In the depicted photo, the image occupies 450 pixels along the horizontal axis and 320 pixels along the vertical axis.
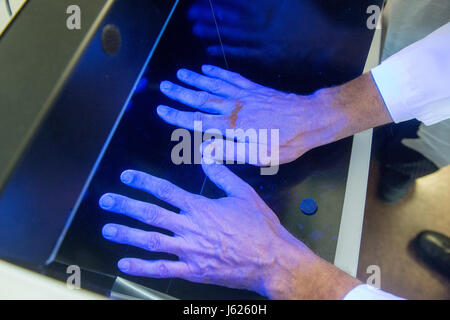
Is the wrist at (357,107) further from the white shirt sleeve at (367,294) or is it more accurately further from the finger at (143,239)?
the finger at (143,239)

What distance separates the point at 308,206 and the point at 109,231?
38cm

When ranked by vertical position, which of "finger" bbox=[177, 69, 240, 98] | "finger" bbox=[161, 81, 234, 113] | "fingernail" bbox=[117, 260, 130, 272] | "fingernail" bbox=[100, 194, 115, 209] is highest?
"finger" bbox=[177, 69, 240, 98]

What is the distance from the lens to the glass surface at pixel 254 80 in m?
0.48

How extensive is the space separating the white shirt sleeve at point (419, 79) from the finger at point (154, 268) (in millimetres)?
575

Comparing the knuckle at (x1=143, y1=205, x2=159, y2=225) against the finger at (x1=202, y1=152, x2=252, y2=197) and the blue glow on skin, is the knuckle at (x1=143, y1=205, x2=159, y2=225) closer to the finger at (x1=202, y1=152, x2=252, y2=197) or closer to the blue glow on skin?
the blue glow on skin

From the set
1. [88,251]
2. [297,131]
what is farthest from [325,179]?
[88,251]

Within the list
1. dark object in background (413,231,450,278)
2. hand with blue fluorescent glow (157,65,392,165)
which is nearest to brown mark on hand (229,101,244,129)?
hand with blue fluorescent glow (157,65,392,165)

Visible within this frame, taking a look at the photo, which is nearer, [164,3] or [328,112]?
[164,3]

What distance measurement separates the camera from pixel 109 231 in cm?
48

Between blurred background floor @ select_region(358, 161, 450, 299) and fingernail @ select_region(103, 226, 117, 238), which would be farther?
blurred background floor @ select_region(358, 161, 450, 299)

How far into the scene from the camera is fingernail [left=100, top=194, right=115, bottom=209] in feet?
1.50

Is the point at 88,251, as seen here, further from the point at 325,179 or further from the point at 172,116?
the point at 325,179

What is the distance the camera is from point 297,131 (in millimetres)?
731
